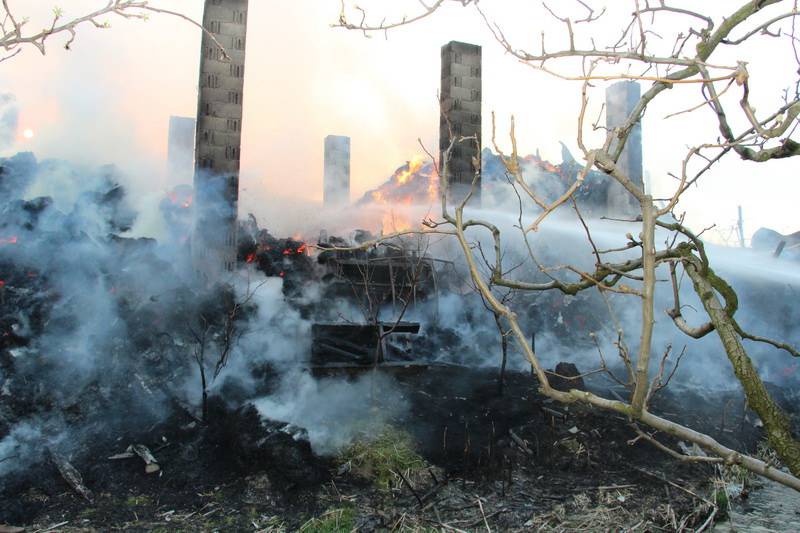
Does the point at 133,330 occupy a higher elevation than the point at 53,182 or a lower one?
lower

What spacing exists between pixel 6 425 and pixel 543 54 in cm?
1000

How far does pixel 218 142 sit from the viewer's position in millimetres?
14367

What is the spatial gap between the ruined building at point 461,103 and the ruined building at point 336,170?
5.14 metres

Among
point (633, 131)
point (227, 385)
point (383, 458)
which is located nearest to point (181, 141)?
point (227, 385)

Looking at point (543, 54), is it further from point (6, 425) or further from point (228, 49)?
point (228, 49)

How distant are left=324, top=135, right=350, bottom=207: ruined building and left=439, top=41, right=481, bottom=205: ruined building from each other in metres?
5.14

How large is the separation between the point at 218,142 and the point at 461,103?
23.5 ft

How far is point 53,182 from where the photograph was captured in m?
15.7

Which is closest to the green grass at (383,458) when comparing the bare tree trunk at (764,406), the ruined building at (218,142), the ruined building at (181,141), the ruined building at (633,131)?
the bare tree trunk at (764,406)

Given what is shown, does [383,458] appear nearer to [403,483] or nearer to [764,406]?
[403,483]

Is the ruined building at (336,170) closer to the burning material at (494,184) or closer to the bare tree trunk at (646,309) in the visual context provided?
the burning material at (494,184)

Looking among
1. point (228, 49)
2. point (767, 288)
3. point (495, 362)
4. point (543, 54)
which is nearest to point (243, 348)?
point (495, 362)

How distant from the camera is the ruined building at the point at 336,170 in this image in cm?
2106

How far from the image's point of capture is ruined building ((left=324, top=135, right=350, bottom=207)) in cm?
2106
